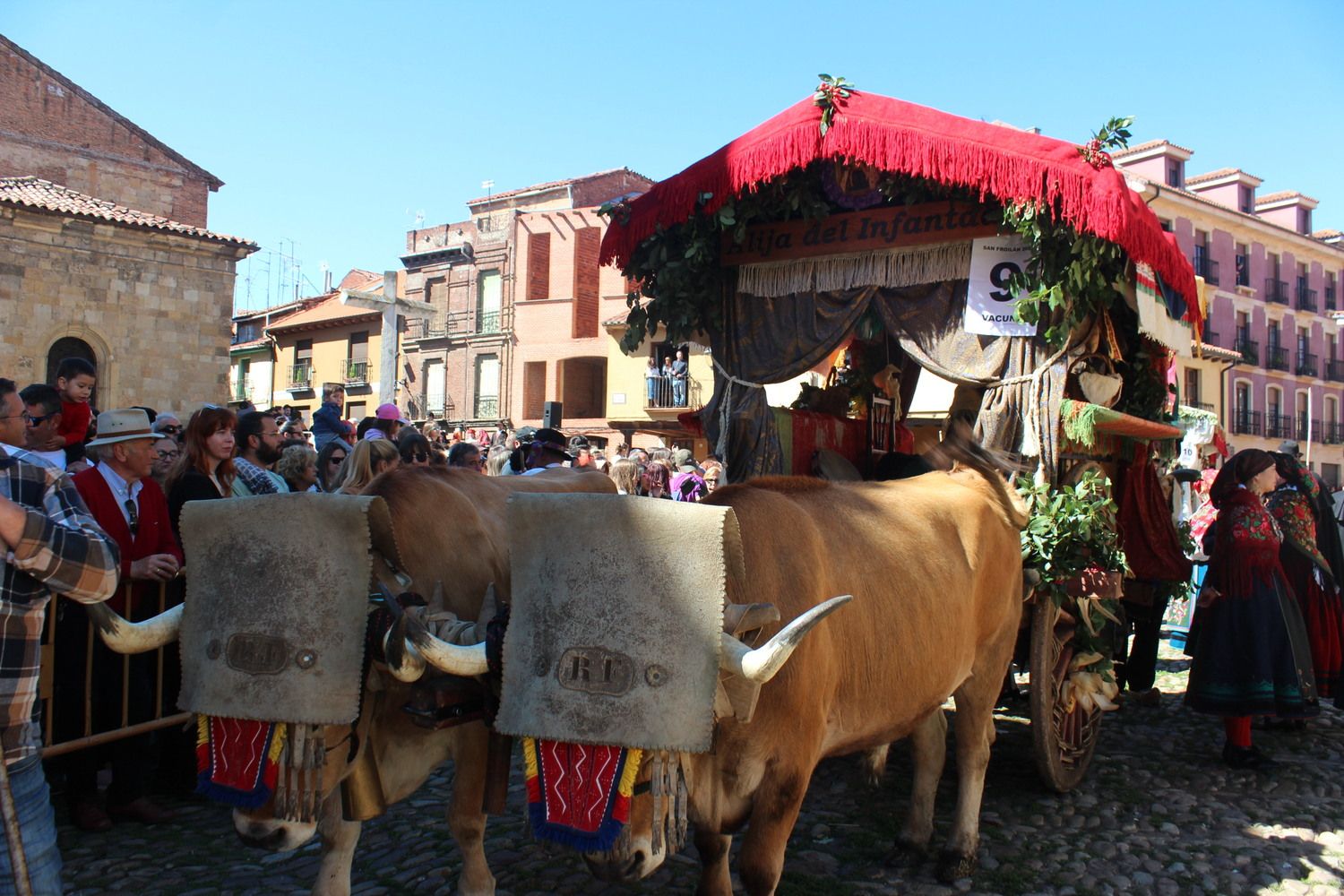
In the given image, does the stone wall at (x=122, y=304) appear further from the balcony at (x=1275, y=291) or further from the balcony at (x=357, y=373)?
the balcony at (x=1275, y=291)

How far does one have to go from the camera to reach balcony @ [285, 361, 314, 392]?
140 ft

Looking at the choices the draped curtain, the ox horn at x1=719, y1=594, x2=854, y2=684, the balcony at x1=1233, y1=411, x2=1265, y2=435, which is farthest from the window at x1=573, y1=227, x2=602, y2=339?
the ox horn at x1=719, y1=594, x2=854, y2=684

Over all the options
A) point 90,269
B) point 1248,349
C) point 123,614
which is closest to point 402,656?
point 123,614

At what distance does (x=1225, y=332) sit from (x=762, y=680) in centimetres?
4519

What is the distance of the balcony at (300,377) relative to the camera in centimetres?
4272

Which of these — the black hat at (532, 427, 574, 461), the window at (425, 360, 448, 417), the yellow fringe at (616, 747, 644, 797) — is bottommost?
the yellow fringe at (616, 747, 644, 797)

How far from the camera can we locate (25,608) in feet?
9.45

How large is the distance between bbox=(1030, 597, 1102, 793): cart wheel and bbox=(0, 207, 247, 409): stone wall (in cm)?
2109

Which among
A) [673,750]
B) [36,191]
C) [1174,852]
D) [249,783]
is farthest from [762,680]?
[36,191]

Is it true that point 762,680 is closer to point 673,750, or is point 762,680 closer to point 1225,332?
point 673,750

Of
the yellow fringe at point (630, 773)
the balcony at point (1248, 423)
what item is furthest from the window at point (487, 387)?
the yellow fringe at point (630, 773)

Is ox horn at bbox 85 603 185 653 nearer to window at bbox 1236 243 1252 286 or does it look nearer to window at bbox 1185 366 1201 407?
window at bbox 1185 366 1201 407

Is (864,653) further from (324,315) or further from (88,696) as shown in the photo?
(324,315)

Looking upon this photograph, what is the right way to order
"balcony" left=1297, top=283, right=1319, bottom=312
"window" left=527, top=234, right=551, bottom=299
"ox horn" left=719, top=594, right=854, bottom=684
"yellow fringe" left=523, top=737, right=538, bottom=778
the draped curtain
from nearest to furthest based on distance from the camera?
1. "ox horn" left=719, top=594, right=854, bottom=684
2. "yellow fringe" left=523, top=737, right=538, bottom=778
3. the draped curtain
4. "window" left=527, top=234, right=551, bottom=299
5. "balcony" left=1297, top=283, right=1319, bottom=312
